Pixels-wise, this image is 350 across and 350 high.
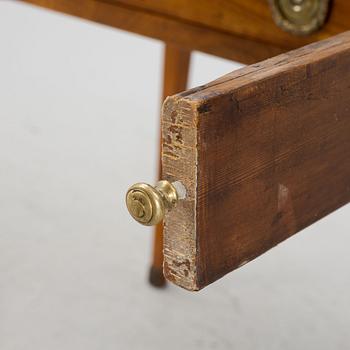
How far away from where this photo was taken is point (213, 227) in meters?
0.57

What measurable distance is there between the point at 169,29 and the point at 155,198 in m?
0.49

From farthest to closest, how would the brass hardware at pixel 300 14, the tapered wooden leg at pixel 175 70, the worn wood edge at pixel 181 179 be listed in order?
the tapered wooden leg at pixel 175 70
the brass hardware at pixel 300 14
the worn wood edge at pixel 181 179

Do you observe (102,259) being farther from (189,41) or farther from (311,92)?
(311,92)

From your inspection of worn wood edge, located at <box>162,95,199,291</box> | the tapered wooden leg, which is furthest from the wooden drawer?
the tapered wooden leg

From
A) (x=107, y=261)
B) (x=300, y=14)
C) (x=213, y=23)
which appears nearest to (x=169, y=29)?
(x=213, y=23)

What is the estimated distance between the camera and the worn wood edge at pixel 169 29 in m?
0.94

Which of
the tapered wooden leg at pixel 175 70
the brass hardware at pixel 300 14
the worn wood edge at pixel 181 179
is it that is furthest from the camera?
the tapered wooden leg at pixel 175 70

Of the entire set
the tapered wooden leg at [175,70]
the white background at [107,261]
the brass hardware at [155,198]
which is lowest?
the white background at [107,261]

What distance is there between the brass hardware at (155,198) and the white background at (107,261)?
2.45ft

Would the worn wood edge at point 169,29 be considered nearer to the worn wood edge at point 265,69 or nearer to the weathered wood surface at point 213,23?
the weathered wood surface at point 213,23

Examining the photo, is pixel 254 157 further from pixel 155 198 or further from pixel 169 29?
pixel 169 29

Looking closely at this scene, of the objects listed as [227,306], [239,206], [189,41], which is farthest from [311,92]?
[227,306]

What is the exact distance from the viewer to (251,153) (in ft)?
1.89

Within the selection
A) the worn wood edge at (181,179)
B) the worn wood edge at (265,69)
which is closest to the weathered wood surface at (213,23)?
the worn wood edge at (265,69)
